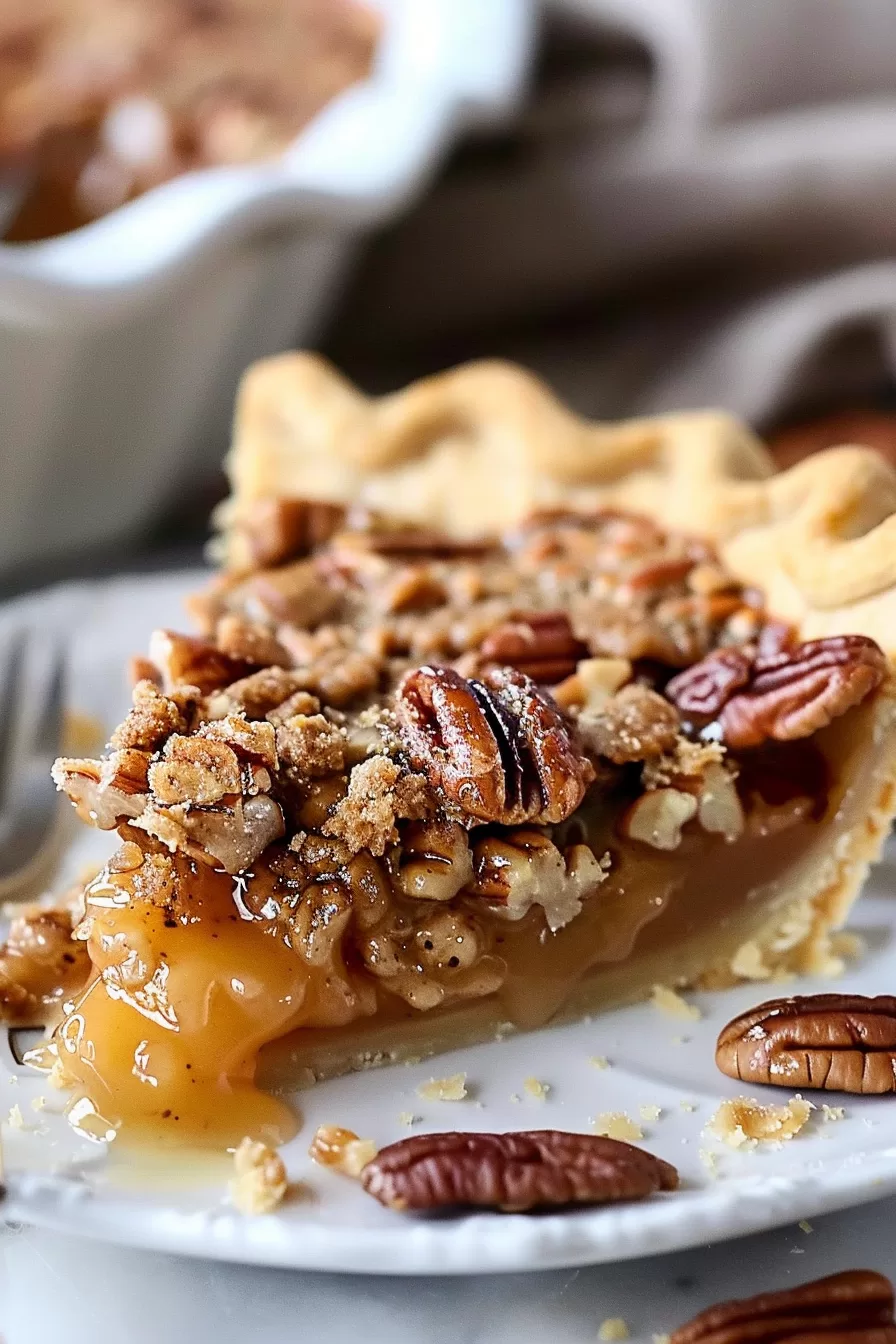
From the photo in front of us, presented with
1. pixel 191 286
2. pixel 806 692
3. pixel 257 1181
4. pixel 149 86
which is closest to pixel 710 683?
pixel 806 692

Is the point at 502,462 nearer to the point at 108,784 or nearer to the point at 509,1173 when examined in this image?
the point at 108,784

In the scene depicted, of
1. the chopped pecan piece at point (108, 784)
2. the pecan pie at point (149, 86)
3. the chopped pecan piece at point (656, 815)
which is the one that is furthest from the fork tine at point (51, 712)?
the pecan pie at point (149, 86)

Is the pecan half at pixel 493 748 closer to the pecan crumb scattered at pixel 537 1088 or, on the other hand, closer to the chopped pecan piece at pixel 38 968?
the pecan crumb scattered at pixel 537 1088

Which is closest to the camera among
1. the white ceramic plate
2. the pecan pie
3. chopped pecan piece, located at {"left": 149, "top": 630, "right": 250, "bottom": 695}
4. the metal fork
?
the white ceramic plate

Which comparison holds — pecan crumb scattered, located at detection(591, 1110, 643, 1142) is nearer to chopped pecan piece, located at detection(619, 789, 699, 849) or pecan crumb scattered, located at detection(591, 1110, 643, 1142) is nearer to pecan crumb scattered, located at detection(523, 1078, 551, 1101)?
pecan crumb scattered, located at detection(523, 1078, 551, 1101)

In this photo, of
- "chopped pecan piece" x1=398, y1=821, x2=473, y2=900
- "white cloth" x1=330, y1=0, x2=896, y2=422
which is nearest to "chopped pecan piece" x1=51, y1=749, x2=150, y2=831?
"chopped pecan piece" x1=398, y1=821, x2=473, y2=900

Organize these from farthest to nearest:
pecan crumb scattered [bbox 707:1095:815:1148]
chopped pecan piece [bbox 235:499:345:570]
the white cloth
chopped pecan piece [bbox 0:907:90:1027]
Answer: the white cloth < chopped pecan piece [bbox 235:499:345:570] < chopped pecan piece [bbox 0:907:90:1027] < pecan crumb scattered [bbox 707:1095:815:1148]

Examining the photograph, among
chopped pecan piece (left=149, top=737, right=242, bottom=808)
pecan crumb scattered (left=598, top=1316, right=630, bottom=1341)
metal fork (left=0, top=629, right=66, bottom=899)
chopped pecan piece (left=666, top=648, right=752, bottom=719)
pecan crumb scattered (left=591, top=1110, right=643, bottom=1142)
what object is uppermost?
chopped pecan piece (left=149, top=737, right=242, bottom=808)
